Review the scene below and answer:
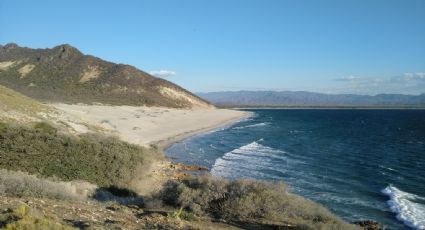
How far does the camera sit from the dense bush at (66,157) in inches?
615

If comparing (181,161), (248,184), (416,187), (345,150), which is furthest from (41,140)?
(345,150)

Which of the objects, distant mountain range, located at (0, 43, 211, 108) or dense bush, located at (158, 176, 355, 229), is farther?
distant mountain range, located at (0, 43, 211, 108)

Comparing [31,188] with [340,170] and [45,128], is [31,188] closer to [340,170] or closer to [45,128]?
[45,128]

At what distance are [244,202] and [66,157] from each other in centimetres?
763

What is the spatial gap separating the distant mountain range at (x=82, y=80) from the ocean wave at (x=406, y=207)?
228 ft

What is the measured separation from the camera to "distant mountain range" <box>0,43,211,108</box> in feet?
312

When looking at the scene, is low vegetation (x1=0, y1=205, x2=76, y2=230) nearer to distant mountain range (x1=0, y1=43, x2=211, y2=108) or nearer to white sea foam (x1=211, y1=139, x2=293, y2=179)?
white sea foam (x1=211, y1=139, x2=293, y2=179)

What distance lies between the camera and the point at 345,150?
4784 centimetres

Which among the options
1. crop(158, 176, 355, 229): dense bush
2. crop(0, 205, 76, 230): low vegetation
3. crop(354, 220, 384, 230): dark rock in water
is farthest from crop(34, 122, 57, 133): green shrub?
crop(354, 220, 384, 230): dark rock in water

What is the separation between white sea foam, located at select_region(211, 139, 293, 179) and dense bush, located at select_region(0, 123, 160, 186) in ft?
36.1

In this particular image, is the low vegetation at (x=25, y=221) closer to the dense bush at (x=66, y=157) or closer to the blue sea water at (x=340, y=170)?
the dense bush at (x=66, y=157)

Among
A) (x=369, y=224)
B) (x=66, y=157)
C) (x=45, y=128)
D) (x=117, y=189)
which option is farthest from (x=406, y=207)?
(x=45, y=128)

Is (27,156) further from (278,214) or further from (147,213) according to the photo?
(278,214)

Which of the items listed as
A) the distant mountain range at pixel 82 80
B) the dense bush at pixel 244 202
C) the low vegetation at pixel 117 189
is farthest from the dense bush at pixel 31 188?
the distant mountain range at pixel 82 80
